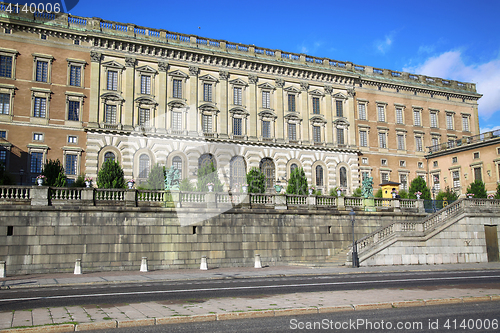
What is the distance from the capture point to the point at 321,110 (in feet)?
199

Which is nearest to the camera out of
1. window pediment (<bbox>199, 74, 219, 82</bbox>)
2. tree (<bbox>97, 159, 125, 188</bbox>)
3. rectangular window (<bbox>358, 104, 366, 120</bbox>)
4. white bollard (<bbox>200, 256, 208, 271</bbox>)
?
white bollard (<bbox>200, 256, 208, 271</bbox>)

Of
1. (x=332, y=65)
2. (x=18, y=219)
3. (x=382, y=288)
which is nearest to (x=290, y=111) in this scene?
(x=332, y=65)

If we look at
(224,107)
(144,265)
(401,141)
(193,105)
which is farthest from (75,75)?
(401,141)

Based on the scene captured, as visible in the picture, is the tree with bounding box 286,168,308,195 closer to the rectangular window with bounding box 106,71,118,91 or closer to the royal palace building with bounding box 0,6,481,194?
the royal palace building with bounding box 0,6,481,194

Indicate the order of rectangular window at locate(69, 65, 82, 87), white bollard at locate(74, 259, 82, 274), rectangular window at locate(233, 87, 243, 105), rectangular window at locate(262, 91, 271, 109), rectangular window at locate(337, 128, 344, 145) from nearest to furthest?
white bollard at locate(74, 259, 82, 274), rectangular window at locate(69, 65, 82, 87), rectangular window at locate(233, 87, 243, 105), rectangular window at locate(262, 91, 271, 109), rectangular window at locate(337, 128, 344, 145)

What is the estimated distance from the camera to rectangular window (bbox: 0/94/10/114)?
150ft

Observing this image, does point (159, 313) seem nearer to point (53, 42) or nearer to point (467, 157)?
point (53, 42)

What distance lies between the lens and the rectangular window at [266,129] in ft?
187

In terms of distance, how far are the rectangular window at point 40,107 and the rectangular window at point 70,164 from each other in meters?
5.41

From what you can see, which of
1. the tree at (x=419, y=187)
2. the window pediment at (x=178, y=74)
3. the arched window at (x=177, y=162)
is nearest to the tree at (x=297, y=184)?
the arched window at (x=177, y=162)

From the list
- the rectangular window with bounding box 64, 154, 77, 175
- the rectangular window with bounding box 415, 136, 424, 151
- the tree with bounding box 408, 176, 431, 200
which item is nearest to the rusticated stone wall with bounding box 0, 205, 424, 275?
the rectangular window with bounding box 64, 154, 77, 175

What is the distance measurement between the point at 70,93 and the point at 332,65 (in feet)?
118

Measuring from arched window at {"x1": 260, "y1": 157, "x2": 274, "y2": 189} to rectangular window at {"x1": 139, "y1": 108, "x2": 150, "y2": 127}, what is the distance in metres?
15.4

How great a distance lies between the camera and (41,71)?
47.7 m
